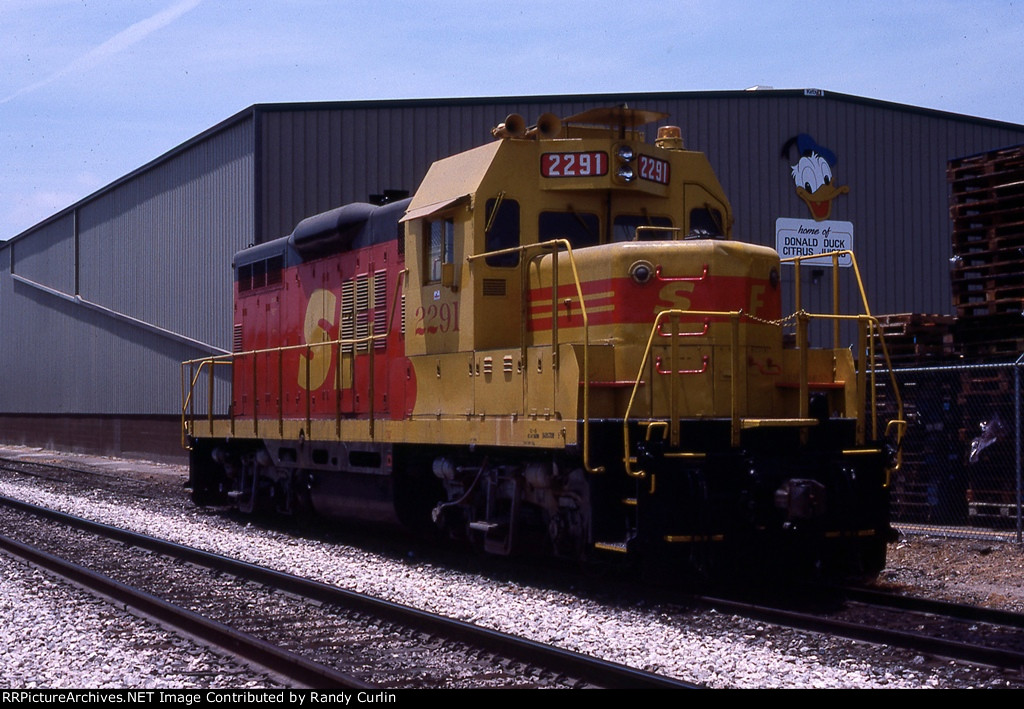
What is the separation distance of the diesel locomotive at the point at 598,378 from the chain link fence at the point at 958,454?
13.1ft

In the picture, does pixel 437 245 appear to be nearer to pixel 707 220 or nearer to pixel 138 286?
pixel 707 220

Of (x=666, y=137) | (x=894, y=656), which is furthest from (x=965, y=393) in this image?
(x=894, y=656)

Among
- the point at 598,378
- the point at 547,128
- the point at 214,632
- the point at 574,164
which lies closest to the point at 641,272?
the point at 598,378

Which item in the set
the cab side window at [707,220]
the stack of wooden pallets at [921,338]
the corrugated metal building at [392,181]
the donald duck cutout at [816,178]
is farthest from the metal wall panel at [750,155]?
the cab side window at [707,220]

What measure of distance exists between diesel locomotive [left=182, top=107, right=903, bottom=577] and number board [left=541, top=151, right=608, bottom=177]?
15 mm

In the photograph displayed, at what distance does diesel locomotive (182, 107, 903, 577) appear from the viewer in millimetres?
8148

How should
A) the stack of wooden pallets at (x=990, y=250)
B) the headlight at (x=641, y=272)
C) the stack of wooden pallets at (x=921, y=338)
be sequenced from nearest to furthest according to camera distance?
the headlight at (x=641, y=272)
the stack of wooden pallets at (x=990, y=250)
the stack of wooden pallets at (x=921, y=338)

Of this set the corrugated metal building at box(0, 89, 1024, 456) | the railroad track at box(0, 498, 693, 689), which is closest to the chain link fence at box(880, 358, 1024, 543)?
the railroad track at box(0, 498, 693, 689)

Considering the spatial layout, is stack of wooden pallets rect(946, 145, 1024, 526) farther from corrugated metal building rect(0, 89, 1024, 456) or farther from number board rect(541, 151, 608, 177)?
corrugated metal building rect(0, 89, 1024, 456)

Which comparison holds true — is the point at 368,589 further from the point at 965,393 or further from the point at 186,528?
the point at 965,393

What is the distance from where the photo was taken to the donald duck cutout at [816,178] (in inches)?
972

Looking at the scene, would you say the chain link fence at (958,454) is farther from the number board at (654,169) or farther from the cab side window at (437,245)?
the cab side window at (437,245)

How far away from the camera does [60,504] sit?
669 inches

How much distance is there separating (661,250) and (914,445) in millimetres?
6488
